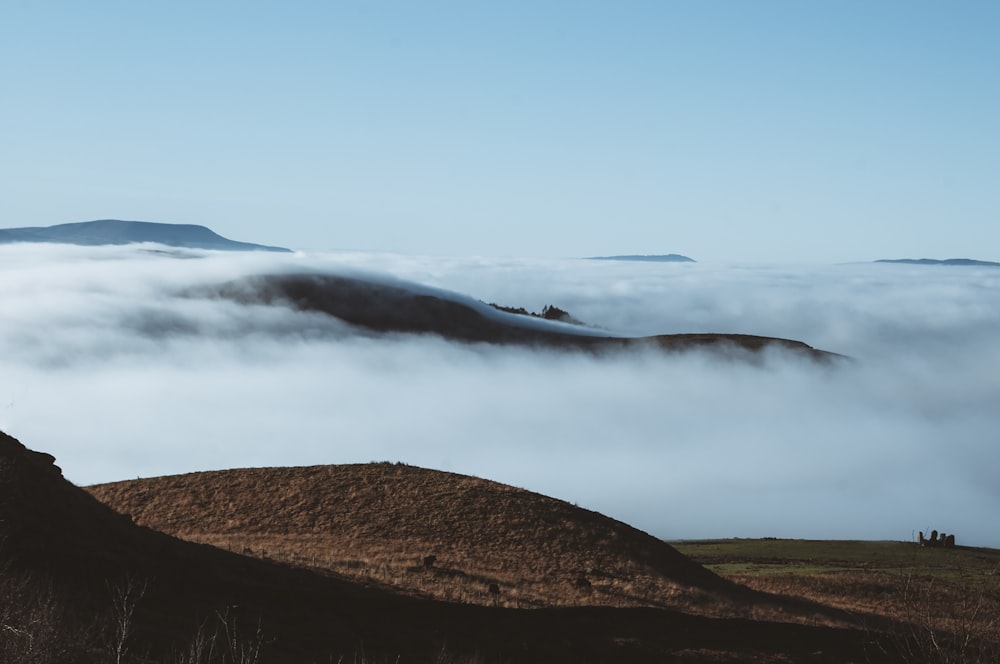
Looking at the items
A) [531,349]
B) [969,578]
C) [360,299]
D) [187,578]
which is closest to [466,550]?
[187,578]

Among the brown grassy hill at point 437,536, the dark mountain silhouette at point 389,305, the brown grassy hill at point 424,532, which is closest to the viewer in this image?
the brown grassy hill at point 437,536

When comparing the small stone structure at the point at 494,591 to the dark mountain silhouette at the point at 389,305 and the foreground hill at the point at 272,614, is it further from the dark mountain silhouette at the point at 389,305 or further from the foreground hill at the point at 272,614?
the dark mountain silhouette at the point at 389,305

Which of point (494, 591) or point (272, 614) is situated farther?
point (494, 591)

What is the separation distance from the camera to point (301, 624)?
25.0m

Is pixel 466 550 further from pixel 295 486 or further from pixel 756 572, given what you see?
pixel 756 572

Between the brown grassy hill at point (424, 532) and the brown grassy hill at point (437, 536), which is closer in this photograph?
the brown grassy hill at point (437, 536)

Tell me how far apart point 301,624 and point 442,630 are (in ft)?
10.9

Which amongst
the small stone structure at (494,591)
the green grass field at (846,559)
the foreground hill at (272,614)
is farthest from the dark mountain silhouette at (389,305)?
the foreground hill at (272,614)

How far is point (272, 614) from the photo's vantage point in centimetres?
2555

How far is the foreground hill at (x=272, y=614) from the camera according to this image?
73.6 feet

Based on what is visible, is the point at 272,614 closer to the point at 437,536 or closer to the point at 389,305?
the point at 437,536

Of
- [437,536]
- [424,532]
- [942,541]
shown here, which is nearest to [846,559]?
[942,541]

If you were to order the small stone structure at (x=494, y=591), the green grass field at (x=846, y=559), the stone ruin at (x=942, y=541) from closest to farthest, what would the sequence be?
the small stone structure at (x=494, y=591), the green grass field at (x=846, y=559), the stone ruin at (x=942, y=541)

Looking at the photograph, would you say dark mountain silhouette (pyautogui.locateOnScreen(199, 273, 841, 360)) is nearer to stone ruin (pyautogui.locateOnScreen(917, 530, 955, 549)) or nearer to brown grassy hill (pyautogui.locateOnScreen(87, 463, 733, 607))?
stone ruin (pyautogui.locateOnScreen(917, 530, 955, 549))
